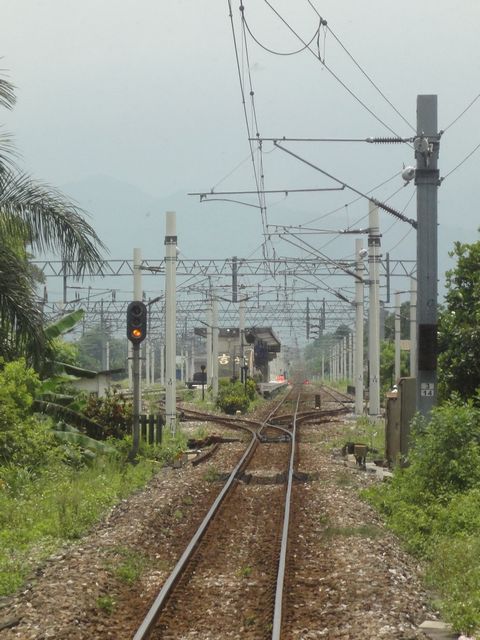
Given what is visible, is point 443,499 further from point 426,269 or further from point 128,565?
point 128,565

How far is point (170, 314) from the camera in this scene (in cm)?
2778

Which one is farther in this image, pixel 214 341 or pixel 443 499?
pixel 214 341

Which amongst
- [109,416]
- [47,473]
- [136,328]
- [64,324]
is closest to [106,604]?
[47,473]

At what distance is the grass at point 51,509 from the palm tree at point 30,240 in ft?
7.84

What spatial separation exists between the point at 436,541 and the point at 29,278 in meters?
8.71

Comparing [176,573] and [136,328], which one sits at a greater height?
[136,328]

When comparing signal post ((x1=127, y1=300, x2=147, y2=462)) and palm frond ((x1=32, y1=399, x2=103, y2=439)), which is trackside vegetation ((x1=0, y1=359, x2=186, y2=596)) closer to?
palm frond ((x1=32, y1=399, x2=103, y2=439))

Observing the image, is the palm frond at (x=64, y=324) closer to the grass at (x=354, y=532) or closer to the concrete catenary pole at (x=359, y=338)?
the grass at (x=354, y=532)

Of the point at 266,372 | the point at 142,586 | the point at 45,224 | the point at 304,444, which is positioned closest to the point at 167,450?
the point at 304,444

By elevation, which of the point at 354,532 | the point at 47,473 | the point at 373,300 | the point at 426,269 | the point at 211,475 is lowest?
the point at 211,475

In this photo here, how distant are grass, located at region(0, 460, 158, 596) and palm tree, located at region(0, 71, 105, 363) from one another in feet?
7.84

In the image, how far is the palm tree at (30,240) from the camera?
16.2 m

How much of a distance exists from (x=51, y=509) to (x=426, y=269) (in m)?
7.41

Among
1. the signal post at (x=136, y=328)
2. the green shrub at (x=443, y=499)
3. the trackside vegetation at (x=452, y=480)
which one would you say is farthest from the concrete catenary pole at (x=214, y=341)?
the green shrub at (x=443, y=499)
